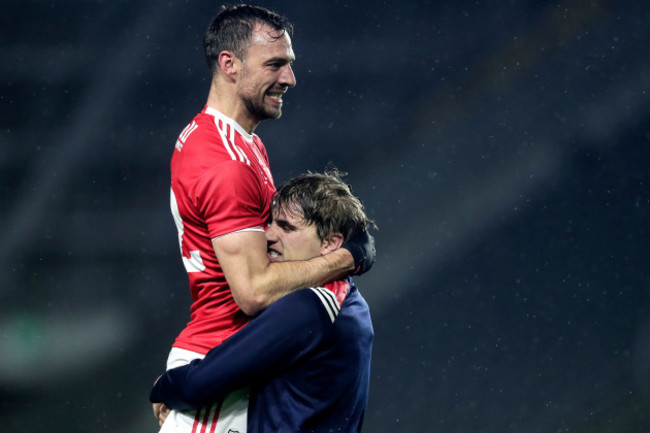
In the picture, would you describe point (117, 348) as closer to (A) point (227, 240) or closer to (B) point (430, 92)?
(B) point (430, 92)

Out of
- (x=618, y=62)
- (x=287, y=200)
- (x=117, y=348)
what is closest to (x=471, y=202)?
(x=618, y=62)

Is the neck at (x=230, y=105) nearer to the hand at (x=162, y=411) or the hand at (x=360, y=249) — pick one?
the hand at (x=360, y=249)

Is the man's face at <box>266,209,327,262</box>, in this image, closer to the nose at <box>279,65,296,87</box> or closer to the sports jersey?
the sports jersey

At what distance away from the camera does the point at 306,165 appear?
3.42 m

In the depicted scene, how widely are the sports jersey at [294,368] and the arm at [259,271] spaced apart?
0.20ft

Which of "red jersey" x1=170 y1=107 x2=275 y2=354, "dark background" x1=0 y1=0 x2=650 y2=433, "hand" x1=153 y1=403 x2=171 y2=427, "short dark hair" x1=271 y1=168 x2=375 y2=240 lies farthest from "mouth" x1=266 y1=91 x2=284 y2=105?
"dark background" x1=0 y1=0 x2=650 y2=433

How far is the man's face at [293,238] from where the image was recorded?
5.25 feet

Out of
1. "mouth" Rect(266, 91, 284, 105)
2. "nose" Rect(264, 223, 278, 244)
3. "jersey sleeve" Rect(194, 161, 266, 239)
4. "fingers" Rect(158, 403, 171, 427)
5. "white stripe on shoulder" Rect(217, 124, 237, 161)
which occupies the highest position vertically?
"mouth" Rect(266, 91, 284, 105)

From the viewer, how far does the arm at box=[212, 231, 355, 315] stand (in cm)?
150

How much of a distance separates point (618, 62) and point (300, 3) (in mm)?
1499

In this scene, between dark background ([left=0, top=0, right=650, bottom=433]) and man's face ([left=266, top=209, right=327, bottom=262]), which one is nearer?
man's face ([left=266, top=209, right=327, bottom=262])

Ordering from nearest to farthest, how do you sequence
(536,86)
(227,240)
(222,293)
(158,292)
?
(227,240)
(222,293)
(158,292)
(536,86)

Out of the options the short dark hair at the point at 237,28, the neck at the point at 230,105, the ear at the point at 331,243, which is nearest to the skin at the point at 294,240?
the ear at the point at 331,243

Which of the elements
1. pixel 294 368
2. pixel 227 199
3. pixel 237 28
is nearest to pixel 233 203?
pixel 227 199
